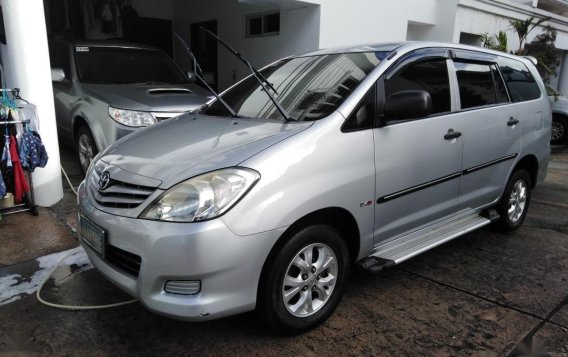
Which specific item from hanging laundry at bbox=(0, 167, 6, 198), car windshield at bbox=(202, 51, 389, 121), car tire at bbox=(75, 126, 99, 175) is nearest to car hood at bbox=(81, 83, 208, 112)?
car tire at bbox=(75, 126, 99, 175)

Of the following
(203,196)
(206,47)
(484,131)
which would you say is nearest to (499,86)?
(484,131)

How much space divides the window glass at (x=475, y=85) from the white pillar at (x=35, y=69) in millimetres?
3853

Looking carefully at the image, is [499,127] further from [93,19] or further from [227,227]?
[93,19]

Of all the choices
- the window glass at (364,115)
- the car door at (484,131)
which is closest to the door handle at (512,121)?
the car door at (484,131)

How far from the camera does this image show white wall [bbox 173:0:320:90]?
24.5 ft

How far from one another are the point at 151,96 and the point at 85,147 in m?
1.13

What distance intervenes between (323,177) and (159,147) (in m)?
0.99

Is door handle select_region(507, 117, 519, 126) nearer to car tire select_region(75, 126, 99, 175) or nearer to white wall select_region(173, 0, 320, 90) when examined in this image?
white wall select_region(173, 0, 320, 90)

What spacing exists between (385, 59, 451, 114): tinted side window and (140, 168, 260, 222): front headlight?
1322mm

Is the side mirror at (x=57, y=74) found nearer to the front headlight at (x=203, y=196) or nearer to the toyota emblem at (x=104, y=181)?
the toyota emblem at (x=104, y=181)

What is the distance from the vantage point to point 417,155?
9.91 ft

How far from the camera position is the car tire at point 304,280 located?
2.38m

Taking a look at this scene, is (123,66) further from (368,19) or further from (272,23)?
(368,19)

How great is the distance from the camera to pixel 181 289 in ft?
7.32
